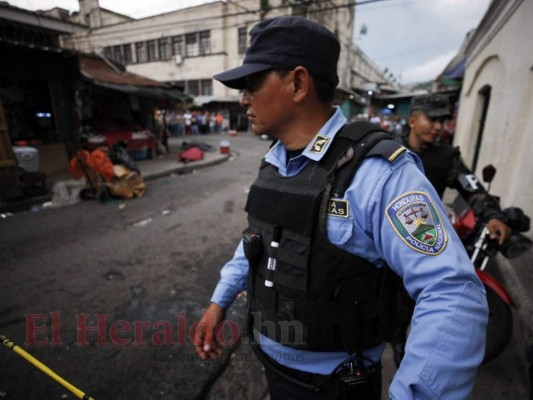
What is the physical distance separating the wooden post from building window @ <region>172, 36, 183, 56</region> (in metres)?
26.6

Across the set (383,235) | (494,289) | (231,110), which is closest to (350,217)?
(383,235)

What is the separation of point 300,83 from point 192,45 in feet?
105

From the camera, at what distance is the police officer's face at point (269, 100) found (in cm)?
112

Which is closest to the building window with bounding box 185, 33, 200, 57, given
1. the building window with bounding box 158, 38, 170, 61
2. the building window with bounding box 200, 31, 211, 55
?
the building window with bounding box 200, 31, 211, 55

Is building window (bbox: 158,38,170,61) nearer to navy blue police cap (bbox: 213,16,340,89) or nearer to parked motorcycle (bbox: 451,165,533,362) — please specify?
parked motorcycle (bbox: 451,165,533,362)

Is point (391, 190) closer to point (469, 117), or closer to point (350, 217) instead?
point (350, 217)

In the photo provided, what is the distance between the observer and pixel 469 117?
8.38 meters

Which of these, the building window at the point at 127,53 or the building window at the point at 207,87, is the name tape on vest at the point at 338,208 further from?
the building window at the point at 127,53

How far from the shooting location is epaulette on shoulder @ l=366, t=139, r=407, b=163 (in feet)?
2.96

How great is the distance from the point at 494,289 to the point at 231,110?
2826 centimetres

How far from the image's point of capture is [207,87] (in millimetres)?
29234

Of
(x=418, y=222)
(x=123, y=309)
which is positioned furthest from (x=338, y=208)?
(x=123, y=309)

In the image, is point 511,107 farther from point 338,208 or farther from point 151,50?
point 151,50

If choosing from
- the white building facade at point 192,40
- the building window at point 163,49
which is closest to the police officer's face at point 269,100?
the white building facade at point 192,40
